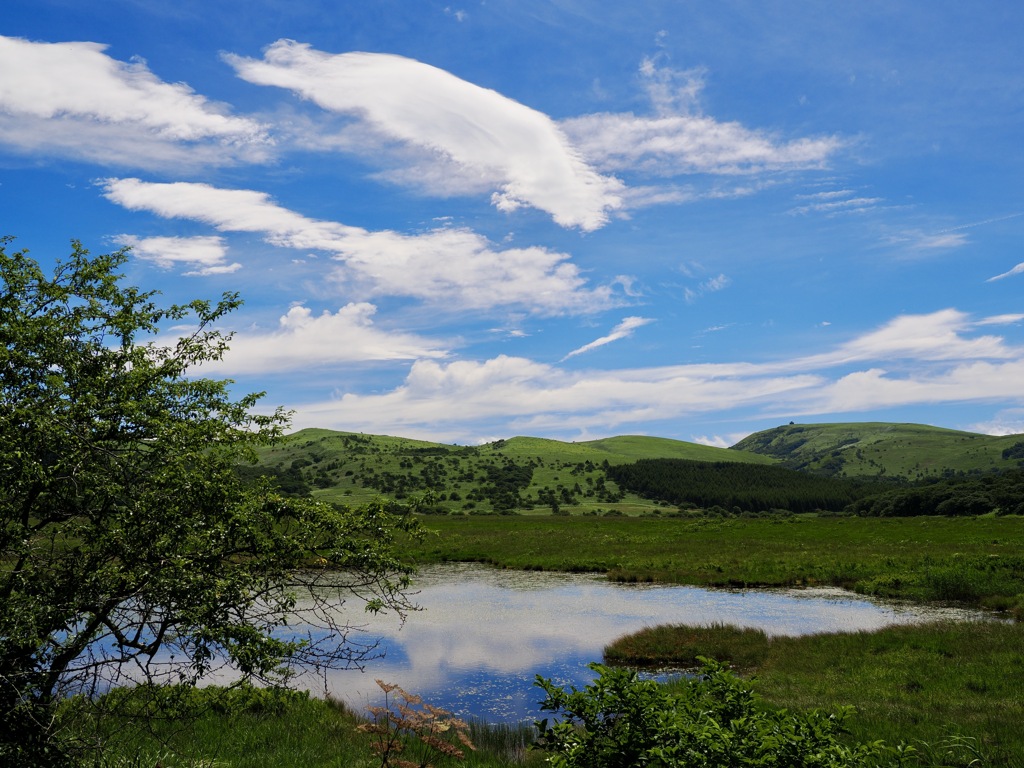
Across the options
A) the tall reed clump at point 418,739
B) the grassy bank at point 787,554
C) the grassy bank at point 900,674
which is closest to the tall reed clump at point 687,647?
the grassy bank at point 900,674

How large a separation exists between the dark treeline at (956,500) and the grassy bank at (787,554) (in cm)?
3376

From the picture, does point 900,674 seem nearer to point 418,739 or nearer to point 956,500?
point 418,739

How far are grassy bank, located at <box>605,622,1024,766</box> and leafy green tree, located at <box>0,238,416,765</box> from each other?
10072 millimetres

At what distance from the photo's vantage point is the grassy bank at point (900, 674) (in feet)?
51.4

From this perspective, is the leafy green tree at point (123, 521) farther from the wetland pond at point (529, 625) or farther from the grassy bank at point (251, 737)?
the wetland pond at point (529, 625)

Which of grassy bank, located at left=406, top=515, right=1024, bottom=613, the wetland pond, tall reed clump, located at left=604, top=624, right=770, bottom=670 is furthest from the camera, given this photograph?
grassy bank, located at left=406, top=515, right=1024, bottom=613

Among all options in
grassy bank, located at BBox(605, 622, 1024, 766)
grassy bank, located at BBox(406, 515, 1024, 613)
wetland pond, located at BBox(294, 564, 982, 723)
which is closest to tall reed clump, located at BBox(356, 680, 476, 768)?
wetland pond, located at BBox(294, 564, 982, 723)

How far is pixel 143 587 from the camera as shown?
33.9 feet

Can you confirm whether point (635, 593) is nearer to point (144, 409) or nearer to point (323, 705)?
point (323, 705)

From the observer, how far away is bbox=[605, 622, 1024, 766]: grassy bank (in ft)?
51.4

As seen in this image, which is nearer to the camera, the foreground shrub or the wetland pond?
the foreground shrub

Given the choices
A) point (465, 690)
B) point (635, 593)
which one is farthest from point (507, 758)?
point (635, 593)

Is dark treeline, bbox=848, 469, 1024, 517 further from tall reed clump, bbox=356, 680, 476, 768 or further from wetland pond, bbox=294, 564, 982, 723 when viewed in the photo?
tall reed clump, bbox=356, 680, 476, 768

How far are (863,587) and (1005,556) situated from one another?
10.8 meters
